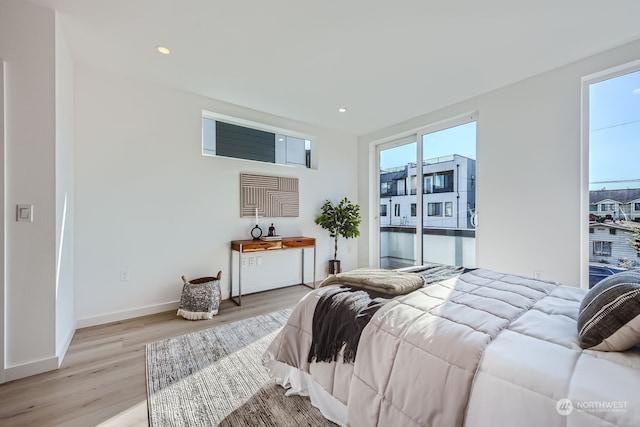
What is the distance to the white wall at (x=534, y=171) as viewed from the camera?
2588 millimetres

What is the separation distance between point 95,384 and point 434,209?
4.05 metres

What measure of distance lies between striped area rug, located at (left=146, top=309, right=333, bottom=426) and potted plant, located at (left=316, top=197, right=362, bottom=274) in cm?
213

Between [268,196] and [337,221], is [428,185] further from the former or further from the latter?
[268,196]

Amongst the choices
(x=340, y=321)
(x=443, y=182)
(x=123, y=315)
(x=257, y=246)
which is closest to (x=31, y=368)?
(x=123, y=315)

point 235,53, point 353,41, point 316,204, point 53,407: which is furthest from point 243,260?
point 353,41

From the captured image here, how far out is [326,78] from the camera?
2875 millimetres

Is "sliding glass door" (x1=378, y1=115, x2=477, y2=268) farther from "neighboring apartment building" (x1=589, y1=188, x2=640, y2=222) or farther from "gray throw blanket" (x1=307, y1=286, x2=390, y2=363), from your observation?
"gray throw blanket" (x1=307, y1=286, x2=390, y2=363)

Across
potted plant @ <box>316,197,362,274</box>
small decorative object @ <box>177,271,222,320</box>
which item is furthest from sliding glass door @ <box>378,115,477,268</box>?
small decorative object @ <box>177,271,222,320</box>

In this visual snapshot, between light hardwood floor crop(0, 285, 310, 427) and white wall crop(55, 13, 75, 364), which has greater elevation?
white wall crop(55, 13, 75, 364)

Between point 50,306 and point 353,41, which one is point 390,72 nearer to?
point 353,41

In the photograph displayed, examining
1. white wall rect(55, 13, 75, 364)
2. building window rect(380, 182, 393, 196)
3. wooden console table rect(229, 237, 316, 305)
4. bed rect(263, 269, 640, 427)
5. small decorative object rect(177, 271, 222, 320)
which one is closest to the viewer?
bed rect(263, 269, 640, 427)

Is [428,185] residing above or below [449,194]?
above

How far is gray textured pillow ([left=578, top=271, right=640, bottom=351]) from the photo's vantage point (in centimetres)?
89

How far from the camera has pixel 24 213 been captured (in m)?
1.84
